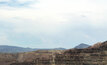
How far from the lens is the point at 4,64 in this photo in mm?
117438

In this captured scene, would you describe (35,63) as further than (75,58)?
Yes

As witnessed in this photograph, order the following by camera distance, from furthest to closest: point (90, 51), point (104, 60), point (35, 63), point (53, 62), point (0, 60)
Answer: point (0, 60)
point (35, 63)
point (53, 62)
point (90, 51)
point (104, 60)

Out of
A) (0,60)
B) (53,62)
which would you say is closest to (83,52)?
(53,62)

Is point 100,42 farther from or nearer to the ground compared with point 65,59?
farther from the ground

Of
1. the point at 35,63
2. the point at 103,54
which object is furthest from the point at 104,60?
the point at 35,63

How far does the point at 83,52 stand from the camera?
63.4m

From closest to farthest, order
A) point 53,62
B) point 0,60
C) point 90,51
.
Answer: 1. point 90,51
2. point 53,62
3. point 0,60

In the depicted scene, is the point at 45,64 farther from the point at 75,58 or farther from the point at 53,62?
the point at 75,58

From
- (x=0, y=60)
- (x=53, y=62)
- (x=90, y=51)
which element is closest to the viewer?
(x=90, y=51)

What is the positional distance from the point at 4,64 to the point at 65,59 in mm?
61140

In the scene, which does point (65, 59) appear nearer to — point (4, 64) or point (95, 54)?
point (95, 54)

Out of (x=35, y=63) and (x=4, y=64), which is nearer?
(x=35, y=63)

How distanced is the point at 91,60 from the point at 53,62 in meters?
14.1

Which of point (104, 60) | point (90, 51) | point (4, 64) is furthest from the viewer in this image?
point (4, 64)
